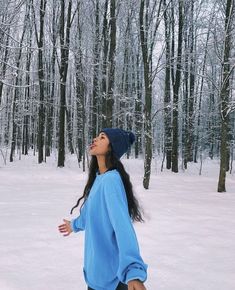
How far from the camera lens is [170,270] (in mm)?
5148

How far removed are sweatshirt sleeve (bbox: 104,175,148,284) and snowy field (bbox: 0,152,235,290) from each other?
8.73 ft

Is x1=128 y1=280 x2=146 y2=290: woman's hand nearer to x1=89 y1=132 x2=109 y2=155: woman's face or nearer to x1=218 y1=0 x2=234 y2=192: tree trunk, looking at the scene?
x1=89 y1=132 x2=109 y2=155: woman's face

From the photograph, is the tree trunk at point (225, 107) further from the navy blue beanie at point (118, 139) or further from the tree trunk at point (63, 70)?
the navy blue beanie at point (118, 139)

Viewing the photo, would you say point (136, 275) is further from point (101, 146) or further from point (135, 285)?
point (101, 146)

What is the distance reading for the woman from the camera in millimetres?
2016

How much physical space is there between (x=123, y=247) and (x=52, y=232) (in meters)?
5.36

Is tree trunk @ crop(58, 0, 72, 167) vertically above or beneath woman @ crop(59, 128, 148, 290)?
above

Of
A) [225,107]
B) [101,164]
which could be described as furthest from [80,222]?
[225,107]

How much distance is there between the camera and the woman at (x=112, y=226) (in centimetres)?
202

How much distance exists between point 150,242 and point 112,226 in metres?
4.56

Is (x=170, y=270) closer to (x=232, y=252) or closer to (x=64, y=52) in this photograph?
(x=232, y=252)

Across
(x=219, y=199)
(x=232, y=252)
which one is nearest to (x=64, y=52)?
(x=219, y=199)

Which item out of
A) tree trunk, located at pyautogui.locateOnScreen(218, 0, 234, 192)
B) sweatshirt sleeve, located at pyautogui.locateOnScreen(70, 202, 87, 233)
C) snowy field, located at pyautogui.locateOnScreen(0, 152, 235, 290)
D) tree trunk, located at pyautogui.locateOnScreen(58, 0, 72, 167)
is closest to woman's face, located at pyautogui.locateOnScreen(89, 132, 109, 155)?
sweatshirt sleeve, located at pyautogui.locateOnScreen(70, 202, 87, 233)

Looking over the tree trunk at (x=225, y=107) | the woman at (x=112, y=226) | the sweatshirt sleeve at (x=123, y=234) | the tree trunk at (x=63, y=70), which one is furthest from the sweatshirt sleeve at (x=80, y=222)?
the tree trunk at (x=63, y=70)
